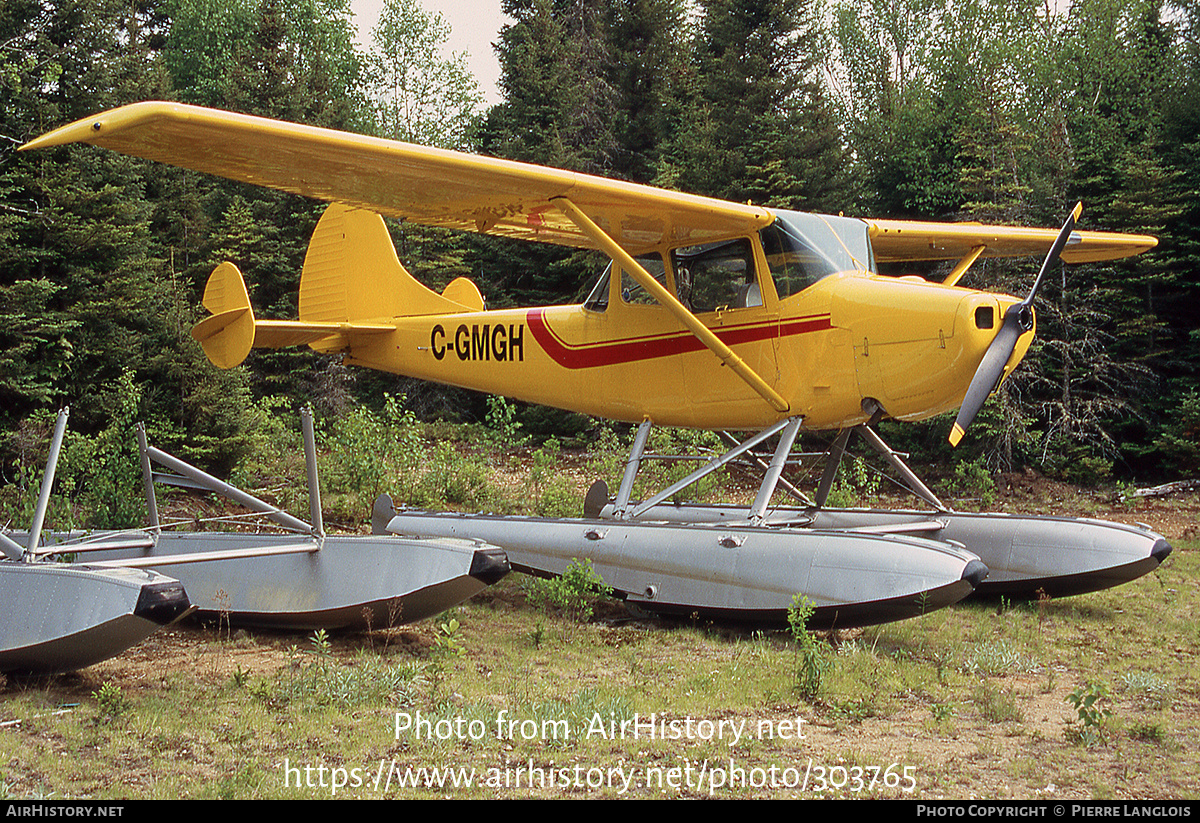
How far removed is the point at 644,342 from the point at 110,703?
4.59 meters

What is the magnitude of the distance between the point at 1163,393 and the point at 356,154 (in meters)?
12.9

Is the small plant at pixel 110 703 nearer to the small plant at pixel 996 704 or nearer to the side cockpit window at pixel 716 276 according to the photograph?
the small plant at pixel 996 704

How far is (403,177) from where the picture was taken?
588cm

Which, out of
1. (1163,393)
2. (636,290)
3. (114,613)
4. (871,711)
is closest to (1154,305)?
(1163,393)

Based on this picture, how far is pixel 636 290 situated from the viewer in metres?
7.54

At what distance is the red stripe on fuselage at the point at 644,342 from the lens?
6625mm

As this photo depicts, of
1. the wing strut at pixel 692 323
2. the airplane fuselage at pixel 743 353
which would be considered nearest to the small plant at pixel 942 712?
the airplane fuselage at pixel 743 353

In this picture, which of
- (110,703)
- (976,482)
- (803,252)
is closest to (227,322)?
(110,703)

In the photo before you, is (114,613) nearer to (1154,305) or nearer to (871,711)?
(871,711)

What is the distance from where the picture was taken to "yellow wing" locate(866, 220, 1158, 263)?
318 inches

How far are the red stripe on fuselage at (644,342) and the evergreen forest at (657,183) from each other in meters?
4.40

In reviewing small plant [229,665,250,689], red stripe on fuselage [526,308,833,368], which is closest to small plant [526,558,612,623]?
red stripe on fuselage [526,308,833,368]

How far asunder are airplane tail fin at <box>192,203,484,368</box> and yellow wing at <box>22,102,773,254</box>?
1916 mm

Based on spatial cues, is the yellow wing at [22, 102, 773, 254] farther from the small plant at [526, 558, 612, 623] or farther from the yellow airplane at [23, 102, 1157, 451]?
the small plant at [526, 558, 612, 623]
